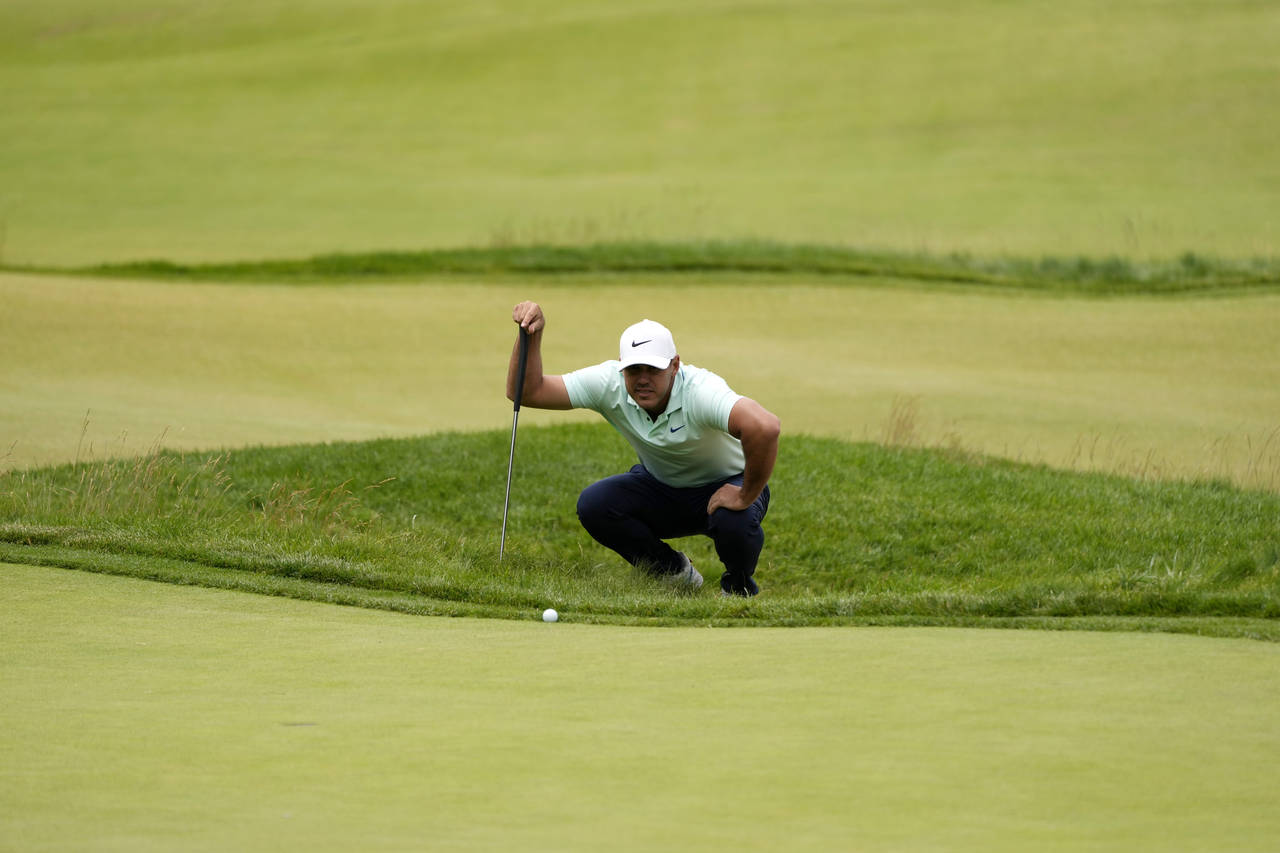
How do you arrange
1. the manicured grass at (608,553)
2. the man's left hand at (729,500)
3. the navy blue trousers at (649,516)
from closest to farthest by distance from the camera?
the manicured grass at (608,553)
the man's left hand at (729,500)
the navy blue trousers at (649,516)

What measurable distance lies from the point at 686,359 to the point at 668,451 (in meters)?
5.65

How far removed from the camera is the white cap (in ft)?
19.6

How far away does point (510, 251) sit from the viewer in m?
15.9

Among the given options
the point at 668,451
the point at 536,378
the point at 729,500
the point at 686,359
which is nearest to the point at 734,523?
the point at 729,500

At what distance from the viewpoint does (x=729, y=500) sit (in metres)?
6.34

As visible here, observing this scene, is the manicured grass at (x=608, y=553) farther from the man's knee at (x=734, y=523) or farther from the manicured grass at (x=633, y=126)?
the manicured grass at (x=633, y=126)

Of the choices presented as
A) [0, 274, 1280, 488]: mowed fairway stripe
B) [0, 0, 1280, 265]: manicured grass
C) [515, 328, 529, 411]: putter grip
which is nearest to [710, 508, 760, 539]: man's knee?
[515, 328, 529, 411]: putter grip

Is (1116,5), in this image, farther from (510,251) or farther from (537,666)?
(537,666)

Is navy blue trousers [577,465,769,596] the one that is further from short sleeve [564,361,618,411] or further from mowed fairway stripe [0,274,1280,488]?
mowed fairway stripe [0,274,1280,488]

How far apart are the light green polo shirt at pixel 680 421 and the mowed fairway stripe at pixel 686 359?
3.38 m

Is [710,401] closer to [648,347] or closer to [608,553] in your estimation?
[648,347]

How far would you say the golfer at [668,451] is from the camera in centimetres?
601

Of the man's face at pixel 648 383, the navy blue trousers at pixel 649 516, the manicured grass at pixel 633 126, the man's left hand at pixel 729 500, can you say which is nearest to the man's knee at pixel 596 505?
the navy blue trousers at pixel 649 516

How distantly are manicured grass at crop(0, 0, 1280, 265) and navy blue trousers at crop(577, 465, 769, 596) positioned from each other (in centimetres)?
1007
